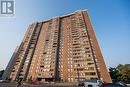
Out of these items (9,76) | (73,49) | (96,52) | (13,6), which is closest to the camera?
(13,6)

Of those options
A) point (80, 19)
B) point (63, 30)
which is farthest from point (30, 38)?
point (80, 19)

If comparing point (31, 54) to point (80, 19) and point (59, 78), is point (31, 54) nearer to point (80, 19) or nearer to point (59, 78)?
point (59, 78)


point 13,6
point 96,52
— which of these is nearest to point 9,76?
point 96,52

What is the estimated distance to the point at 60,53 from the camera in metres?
111

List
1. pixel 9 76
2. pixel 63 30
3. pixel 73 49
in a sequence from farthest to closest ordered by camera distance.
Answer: pixel 63 30 → pixel 9 76 → pixel 73 49

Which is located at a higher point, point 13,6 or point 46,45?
point 46,45

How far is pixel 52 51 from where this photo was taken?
112062 millimetres

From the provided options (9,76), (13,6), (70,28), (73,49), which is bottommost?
(13,6)

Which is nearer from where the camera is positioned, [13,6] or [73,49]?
[13,6]

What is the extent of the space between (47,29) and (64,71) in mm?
35757

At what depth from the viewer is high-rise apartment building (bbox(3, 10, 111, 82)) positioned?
9700 centimetres

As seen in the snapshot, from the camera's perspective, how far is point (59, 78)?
10125 centimetres

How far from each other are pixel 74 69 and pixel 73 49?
38.2 ft

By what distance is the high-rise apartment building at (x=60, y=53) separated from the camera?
9700 cm
